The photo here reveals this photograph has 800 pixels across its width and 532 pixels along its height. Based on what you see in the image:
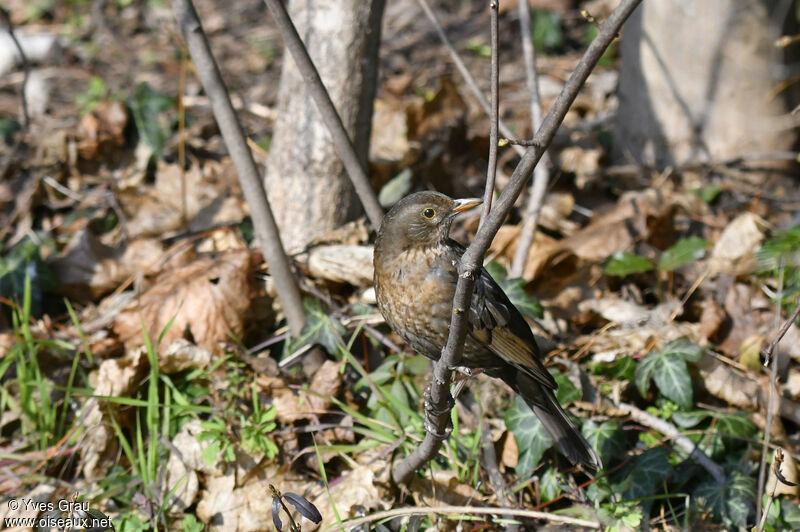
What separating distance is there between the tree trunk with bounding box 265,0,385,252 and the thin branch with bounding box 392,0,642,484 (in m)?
1.85

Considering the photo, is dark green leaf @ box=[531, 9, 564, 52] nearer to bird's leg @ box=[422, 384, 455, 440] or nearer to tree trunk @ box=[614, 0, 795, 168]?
tree trunk @ box=[614, 0, 795, 168]

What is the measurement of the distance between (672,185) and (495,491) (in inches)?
111

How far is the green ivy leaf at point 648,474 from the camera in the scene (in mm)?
3086

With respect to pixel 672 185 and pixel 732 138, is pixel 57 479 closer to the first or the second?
pixel 672 185

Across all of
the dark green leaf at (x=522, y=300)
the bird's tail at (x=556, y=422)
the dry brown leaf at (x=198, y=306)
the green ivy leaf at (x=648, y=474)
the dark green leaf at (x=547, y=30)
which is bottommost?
the green ivy leaf at (x=648, y=474)

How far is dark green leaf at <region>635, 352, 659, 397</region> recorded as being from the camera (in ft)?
11.1

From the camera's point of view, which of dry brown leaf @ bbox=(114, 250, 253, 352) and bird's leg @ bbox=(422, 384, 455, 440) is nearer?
bird's leg @ bbox=(422, 384, 455, 440)

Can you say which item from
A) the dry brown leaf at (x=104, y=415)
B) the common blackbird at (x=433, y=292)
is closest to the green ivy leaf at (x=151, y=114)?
the dry brown leaf at (x=104, y=415)

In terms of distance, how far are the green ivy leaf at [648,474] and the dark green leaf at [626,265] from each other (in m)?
1.09

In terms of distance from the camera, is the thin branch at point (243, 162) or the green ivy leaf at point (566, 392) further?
the green ivy leaf at point (566, 392)

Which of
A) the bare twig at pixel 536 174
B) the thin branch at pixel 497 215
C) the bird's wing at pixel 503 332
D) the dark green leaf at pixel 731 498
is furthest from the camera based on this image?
the bare twig at pixel 536 174

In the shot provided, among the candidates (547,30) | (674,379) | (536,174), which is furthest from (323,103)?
(547,30)

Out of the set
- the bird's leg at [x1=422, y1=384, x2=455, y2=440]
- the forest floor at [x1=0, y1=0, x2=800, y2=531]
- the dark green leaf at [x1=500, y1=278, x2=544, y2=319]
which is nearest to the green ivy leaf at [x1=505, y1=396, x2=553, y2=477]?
the forest floor at [x1=0, y1=0, x2=800, y2=531]

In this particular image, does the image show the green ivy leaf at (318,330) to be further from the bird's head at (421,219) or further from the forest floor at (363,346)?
the bird's head at (421,219)
